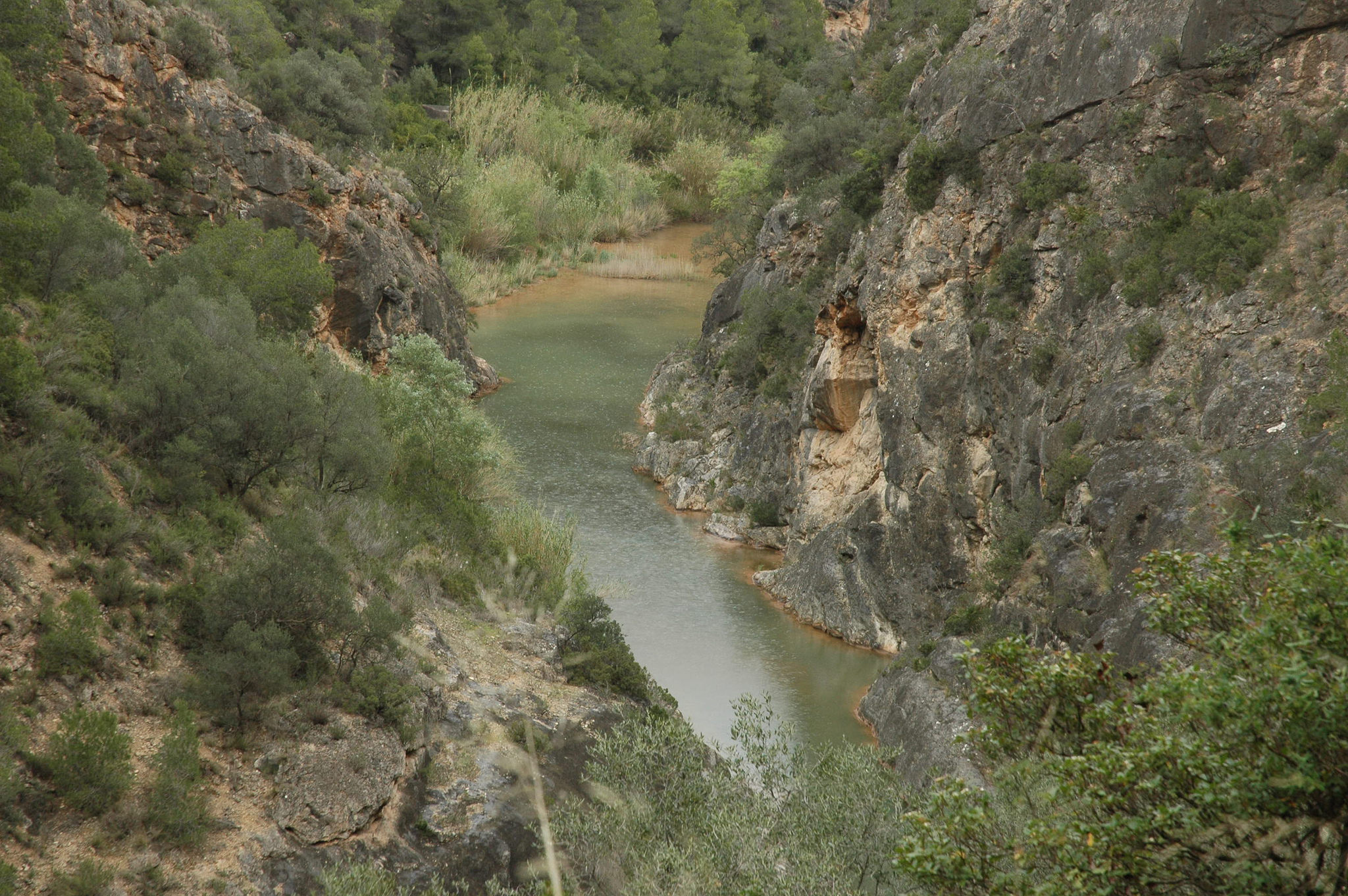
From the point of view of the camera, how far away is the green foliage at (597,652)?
16797mm

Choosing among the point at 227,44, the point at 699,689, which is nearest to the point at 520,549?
the point at 699,689

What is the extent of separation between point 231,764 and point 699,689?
34.2ft

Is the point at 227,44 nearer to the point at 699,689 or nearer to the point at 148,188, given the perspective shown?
the point at 148,188

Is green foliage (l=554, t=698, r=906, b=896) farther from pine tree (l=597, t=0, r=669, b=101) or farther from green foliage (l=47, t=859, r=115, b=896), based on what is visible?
pine tree (l=597, t=0, r=669, b=101)

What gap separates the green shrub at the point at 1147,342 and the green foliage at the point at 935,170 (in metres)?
6.74

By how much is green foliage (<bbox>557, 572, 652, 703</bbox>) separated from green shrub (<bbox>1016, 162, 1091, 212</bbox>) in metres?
11.2

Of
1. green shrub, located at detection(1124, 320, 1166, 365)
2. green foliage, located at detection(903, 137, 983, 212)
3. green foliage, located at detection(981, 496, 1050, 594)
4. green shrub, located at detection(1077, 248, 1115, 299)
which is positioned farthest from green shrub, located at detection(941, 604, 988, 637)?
green foliage, located at detection(903, 137, 983, 212)

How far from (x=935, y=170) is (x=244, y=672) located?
1758cm

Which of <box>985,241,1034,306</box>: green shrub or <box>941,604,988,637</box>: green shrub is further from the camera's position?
<box>985,241,1034,306</box>: green shrub

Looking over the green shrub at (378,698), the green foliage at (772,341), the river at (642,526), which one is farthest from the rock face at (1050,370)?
the green shrub at (378,698)

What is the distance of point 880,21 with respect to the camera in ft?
134

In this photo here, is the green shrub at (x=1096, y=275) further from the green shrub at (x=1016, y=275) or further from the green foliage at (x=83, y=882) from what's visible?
the green foliage at (x=83, y=882)

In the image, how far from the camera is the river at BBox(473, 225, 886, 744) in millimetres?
20531

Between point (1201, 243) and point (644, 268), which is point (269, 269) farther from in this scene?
point (644, 268)
